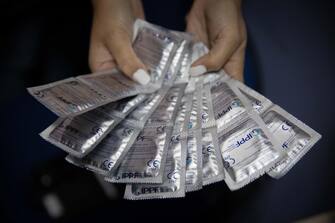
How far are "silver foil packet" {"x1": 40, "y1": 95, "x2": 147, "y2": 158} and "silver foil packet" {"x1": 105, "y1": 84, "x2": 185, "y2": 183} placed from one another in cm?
6

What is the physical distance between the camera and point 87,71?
991 mm

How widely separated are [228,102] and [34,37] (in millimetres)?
618

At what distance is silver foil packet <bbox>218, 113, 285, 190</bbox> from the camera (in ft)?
2.05

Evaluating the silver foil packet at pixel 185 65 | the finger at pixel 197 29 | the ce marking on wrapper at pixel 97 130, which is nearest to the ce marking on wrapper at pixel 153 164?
the ce marking on wrapper at pixel 97 130

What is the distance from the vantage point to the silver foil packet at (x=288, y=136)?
24.8 inches

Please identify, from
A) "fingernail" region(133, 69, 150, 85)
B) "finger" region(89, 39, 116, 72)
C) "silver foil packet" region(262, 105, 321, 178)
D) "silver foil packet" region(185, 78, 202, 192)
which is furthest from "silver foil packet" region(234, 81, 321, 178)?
"finger" region(89, 39, 116, 72)

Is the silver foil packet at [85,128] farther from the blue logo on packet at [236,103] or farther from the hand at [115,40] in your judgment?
the blue logo on packet at [236,103]

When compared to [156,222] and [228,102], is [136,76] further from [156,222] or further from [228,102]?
[156,222]

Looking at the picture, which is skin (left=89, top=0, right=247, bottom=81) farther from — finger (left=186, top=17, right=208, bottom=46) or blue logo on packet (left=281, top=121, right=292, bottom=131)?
blue logo on packet (left=281, top=121, right=292, bottom=131)

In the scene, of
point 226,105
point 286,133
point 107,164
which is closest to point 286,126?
point 286,133

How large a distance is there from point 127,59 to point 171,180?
266 millimetres

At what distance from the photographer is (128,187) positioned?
0.63 metres

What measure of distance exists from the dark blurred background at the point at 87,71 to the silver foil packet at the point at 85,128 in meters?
0.27

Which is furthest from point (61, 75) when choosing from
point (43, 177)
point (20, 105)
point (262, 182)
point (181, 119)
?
point (262, 182)
